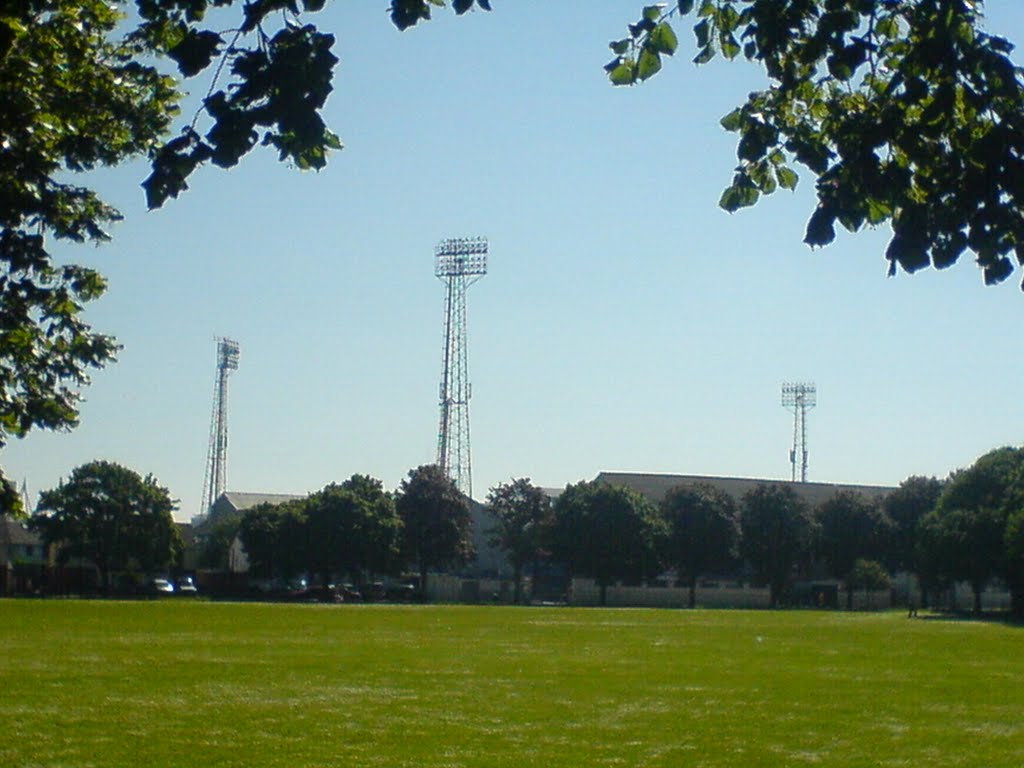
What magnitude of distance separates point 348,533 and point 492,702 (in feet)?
263

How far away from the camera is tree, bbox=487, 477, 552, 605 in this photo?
10956 centimetres

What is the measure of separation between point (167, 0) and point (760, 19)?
3165mm

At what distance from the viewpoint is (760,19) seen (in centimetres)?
755

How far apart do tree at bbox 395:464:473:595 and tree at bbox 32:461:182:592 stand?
18.5 meters

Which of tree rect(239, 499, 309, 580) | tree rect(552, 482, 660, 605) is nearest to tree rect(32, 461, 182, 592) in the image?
tree rect(239, 499, 309, 580)

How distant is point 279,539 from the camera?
332 feet

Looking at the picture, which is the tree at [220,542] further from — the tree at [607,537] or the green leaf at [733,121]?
the green leaf at [733,121]

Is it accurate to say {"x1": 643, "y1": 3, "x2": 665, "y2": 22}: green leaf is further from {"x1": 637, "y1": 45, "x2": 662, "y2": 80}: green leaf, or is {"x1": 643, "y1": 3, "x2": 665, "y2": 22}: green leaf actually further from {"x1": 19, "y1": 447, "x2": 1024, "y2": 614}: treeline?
{"x1": 19, "y1": 447, "x2": 1024, "y2": 614}: treeline

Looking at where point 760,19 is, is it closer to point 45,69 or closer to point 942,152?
point 942,152

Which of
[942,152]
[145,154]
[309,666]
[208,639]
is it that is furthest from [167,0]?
[208,639]

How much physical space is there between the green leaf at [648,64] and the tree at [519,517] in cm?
10089

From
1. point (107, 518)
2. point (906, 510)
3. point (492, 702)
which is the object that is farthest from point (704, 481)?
point (492, 702)

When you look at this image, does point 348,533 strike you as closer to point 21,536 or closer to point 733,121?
point 21,536

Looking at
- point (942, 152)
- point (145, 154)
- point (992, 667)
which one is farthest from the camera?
point (992, 667)
